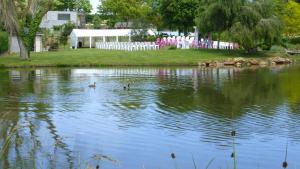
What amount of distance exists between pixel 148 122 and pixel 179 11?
2023 inches

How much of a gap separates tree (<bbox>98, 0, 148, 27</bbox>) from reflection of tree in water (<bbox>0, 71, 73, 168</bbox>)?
52678 mm

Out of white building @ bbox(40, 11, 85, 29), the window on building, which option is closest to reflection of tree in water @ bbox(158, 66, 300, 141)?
white building @ bbox(40, 11, 85, 29)

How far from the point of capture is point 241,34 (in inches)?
1750

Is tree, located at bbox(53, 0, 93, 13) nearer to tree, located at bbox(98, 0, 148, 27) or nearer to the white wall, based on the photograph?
the white wall

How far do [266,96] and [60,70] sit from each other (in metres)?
17.3

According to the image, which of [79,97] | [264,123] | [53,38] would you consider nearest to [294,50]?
[53,38]

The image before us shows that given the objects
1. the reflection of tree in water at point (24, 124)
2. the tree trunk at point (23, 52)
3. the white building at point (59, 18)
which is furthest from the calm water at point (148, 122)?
the white building at point (59, 18)

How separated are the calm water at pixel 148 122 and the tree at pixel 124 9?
53199mm

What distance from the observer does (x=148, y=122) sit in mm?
16656

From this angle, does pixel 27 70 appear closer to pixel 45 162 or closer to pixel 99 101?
pixel 99 101

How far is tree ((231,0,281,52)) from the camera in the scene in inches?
1756

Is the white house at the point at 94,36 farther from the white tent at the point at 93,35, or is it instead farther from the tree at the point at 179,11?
the tree at the point at 179,11

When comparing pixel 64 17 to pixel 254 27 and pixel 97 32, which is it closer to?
pixel 97 32

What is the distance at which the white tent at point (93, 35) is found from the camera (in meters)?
62.8
